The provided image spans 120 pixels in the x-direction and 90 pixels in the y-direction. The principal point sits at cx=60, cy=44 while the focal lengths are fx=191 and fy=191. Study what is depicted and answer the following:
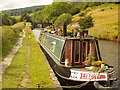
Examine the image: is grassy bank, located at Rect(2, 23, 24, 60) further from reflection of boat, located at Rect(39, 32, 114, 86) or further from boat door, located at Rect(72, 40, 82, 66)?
boat door, located at Rect(72, 40, 82, 66)

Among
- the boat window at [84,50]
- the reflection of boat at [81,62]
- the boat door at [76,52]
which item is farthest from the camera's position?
the boat window at [84,50]

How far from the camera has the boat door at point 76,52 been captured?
9969 millimetres

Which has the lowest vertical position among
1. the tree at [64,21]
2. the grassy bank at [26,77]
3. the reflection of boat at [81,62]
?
the grassy bank at [26,77]

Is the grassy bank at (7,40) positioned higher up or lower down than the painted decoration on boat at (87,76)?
higher up

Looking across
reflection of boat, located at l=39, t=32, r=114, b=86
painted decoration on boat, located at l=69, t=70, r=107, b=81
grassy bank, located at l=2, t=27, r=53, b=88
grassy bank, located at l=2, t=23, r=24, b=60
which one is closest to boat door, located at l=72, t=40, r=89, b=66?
reflection of boat, located at l=39, t=32, r=114, b=86

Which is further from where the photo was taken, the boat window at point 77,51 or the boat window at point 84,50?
the boat window at point 84,50

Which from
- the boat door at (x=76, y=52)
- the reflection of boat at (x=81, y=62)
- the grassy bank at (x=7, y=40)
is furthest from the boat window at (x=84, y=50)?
the grassy bank at (x=7, y=40)

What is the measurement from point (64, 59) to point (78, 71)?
6.19 feet

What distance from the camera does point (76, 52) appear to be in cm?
1004

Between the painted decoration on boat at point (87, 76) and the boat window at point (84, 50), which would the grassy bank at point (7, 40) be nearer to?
the boat window at point (84, 50)

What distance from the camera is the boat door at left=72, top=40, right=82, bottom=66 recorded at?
392 inches

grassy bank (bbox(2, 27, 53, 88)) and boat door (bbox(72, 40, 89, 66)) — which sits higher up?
boat door (bbox(72, 40, 89, 66))

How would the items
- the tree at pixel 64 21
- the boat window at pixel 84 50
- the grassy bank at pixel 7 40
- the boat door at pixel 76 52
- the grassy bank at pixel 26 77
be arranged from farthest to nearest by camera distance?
the grassy bank at pixel 7 40, the tree at pixel 64 21, the boat window at pixel 84 50, the boat door at pixel 76 52, the grassy bank at pixel 26 77

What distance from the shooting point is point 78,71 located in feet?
29.1
